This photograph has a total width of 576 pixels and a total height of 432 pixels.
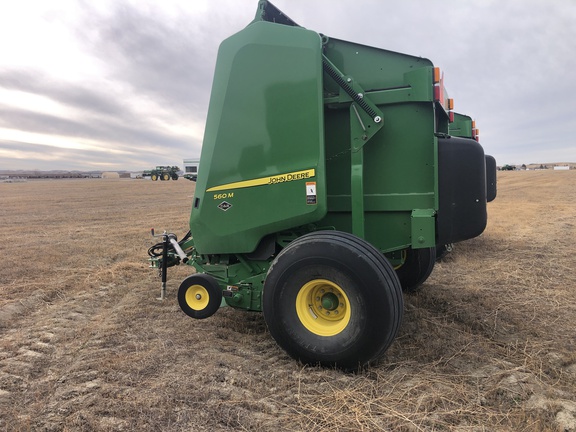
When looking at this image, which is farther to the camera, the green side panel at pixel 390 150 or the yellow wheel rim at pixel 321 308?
the green side panel at pixel 390 150

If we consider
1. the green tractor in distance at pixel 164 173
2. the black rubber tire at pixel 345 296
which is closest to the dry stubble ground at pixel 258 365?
the black rubber tire at pixel 345 296

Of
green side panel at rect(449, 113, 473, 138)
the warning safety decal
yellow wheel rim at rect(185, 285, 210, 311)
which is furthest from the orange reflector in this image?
yellow wheel rim at rect(185, 285, 210, 311)

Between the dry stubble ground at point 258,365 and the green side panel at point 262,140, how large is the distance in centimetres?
109

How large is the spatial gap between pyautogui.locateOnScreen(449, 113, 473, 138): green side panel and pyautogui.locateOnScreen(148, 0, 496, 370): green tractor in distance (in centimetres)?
201

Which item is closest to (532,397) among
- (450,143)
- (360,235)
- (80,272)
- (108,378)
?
(360,235)

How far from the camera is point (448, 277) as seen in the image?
213 inches

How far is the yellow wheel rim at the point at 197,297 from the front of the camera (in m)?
3.44

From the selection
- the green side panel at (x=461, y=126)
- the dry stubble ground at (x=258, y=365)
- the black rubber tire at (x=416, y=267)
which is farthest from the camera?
the green side panel at (x=461, y=126)

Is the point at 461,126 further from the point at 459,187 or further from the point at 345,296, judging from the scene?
the point at 345,296

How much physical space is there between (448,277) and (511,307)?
4.14 feet

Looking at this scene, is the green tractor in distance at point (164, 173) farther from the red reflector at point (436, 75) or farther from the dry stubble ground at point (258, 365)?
the red reflector at point (436, 75)

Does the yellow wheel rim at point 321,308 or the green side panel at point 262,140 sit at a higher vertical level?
the green side panel at point 262,140

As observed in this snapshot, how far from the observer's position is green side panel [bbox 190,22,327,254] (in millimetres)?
3066

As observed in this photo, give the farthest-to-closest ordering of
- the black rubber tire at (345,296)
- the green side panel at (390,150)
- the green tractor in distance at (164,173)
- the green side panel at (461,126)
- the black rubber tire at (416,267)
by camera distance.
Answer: the green tractor in distance at (164,173) → the green side panel at (461,126) → the black rubber tire at (416,267) → the green side panel at (390,150) → the black rubber tire at (345,296)
